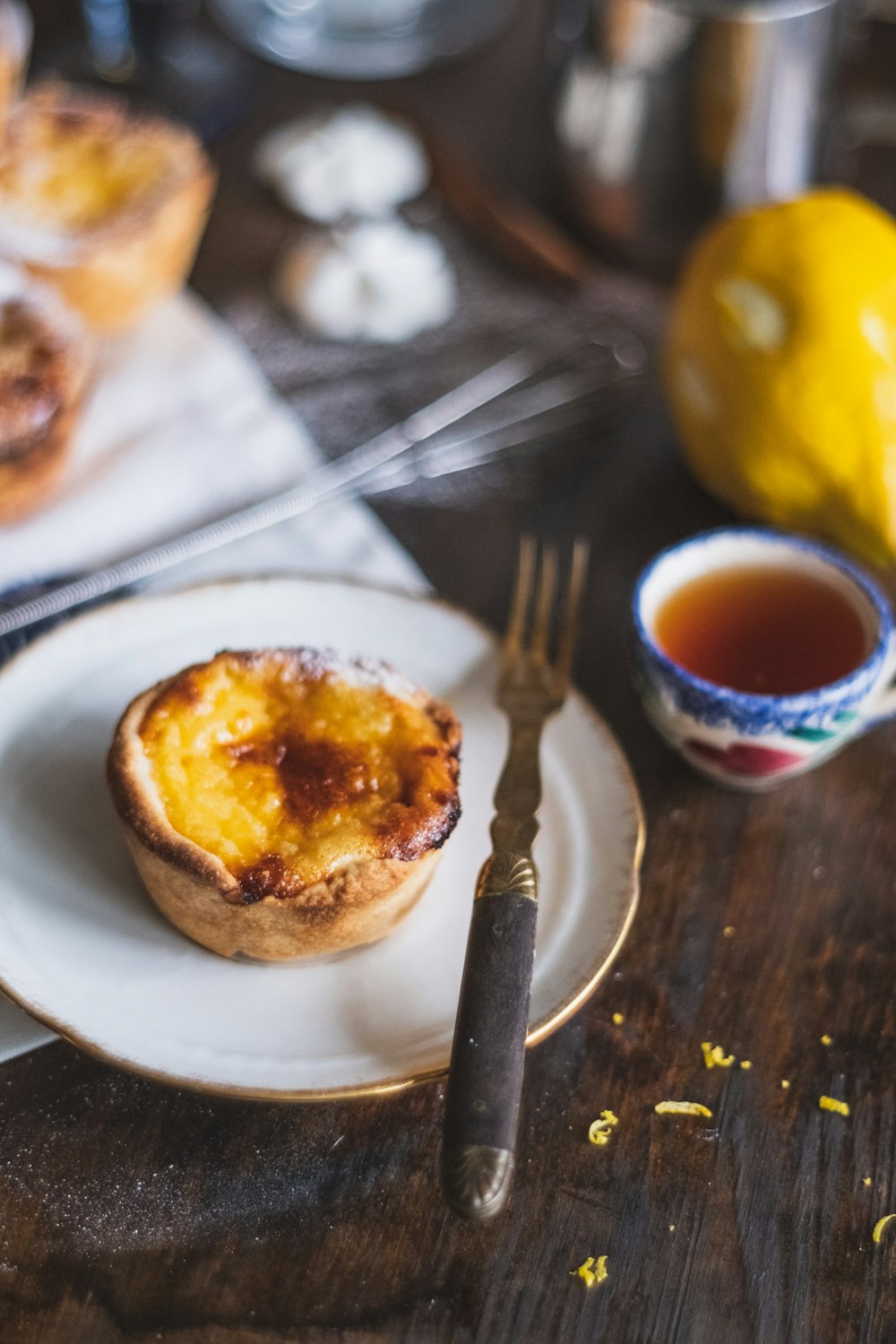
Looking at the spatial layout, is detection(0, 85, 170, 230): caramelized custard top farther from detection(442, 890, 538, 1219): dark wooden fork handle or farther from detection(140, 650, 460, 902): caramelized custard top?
detection(442, 890, 538, 1219): dark wooden fork handle

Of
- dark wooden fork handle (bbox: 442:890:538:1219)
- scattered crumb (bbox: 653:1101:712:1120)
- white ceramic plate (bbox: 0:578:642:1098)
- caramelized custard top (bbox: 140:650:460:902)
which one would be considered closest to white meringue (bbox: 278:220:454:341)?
white ceramic plate (bbox: 0:578:642:1098)

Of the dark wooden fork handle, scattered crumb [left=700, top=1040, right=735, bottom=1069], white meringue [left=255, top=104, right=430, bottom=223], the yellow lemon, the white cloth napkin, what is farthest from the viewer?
white meringue [left=255, top=104, right=430, bottom=223]

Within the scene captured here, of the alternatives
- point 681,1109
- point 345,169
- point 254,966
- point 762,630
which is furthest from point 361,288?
point 681,1109

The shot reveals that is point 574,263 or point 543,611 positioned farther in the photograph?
point 574,263

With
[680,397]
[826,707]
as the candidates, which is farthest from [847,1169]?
[680,397]

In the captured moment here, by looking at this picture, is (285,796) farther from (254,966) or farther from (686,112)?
(686,112)

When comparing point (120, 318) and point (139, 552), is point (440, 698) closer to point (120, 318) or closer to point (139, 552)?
point (139, 552)
